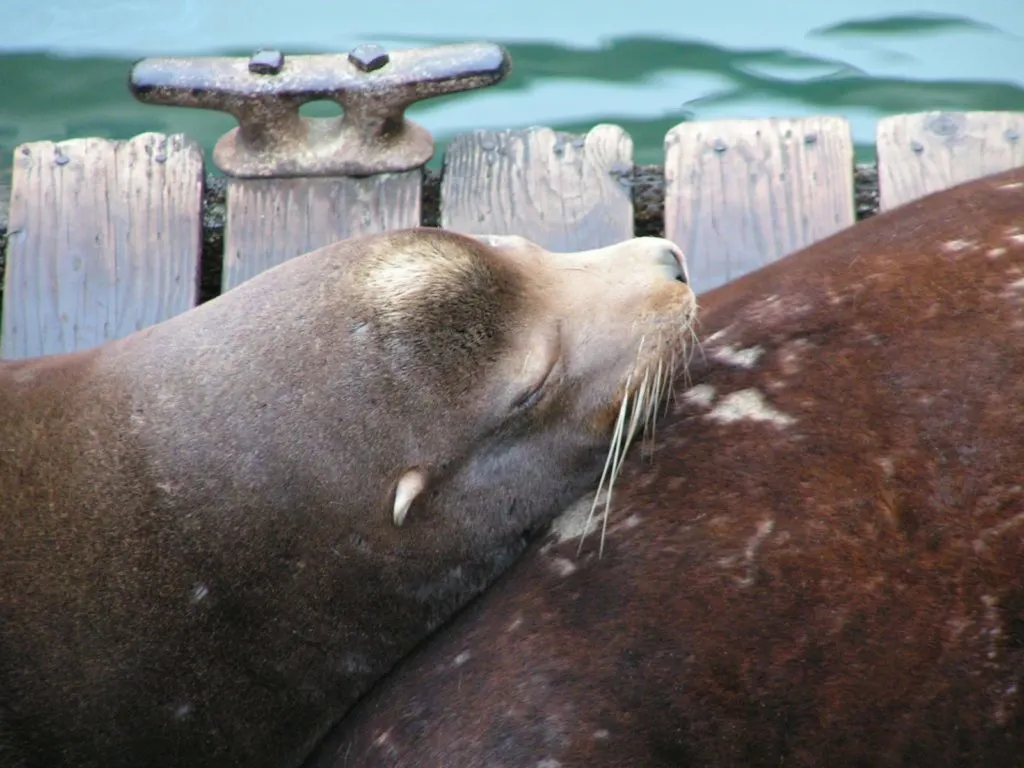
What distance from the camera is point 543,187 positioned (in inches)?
171

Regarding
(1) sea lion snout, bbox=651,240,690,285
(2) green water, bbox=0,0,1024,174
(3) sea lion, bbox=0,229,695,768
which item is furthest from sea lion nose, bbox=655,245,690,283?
(2) green water, bbox=0,0,1024,174

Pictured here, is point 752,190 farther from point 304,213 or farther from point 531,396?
point 531,396

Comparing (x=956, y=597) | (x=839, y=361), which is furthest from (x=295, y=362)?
(x=956, y=597)

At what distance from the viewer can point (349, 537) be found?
279 centimetres

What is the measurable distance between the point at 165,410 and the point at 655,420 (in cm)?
93

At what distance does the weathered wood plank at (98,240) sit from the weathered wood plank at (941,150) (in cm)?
201

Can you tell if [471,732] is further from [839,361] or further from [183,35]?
[183,35]

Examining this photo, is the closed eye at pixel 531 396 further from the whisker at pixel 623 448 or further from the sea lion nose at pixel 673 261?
the sea lion nose at pixel 673 261

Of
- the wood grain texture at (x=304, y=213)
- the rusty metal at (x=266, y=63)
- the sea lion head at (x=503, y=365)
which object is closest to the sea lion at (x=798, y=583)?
the sea lion head at (x=503, y=365)

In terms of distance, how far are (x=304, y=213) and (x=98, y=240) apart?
0.60 metres

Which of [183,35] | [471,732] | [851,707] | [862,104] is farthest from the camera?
[183,35]

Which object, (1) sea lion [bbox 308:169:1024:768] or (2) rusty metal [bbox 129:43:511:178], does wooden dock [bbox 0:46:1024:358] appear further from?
(1) sea lion [bbox 308:169:1024:768]

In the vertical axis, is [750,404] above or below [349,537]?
above

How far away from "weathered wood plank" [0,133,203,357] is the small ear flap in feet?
5.22
